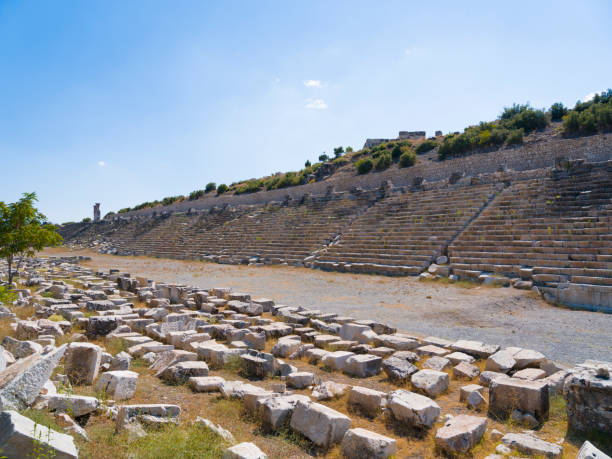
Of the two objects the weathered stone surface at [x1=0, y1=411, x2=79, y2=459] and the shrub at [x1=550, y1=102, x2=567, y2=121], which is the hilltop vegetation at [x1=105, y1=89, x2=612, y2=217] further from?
the weathered stone surface at [x1=0, y1=411, x2=79, y2=459]

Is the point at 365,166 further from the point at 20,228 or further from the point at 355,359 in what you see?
the point at 355,359

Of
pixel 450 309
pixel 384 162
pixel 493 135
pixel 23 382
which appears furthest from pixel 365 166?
pixel 23 382

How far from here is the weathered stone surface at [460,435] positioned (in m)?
3.26

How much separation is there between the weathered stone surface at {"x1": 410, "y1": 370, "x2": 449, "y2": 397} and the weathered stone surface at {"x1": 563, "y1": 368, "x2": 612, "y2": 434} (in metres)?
1.33

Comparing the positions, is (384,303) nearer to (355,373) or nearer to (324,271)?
(355,373)

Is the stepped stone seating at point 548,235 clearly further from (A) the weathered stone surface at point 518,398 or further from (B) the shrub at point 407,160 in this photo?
(B) the shrub at point 407,160

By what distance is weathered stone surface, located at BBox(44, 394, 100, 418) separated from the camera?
11.4 ft

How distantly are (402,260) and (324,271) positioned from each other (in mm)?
3728

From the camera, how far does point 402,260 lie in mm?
16047

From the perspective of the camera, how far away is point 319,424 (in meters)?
3.43

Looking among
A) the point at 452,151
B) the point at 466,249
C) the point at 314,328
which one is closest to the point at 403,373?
the point at 314,328

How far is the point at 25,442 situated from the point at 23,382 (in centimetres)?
93

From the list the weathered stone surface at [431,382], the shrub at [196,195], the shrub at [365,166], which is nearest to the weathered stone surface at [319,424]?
the weathered stone surface at [431,382]

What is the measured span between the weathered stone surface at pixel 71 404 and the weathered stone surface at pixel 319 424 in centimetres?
188
